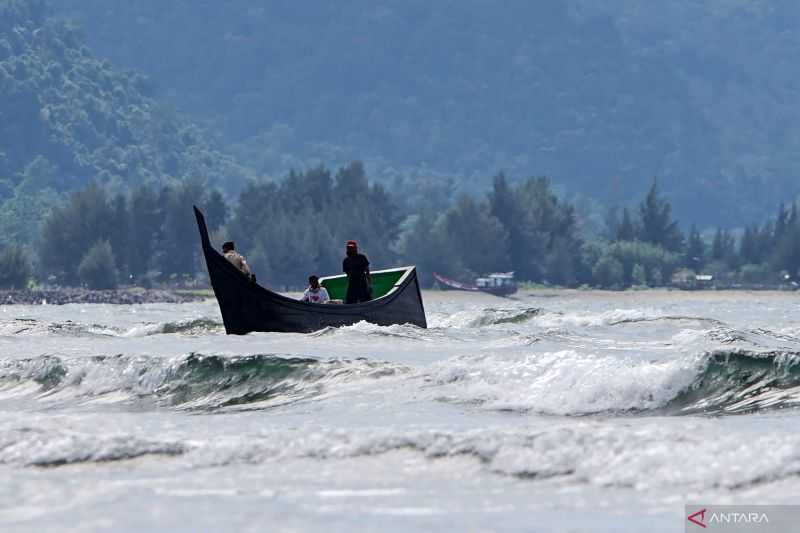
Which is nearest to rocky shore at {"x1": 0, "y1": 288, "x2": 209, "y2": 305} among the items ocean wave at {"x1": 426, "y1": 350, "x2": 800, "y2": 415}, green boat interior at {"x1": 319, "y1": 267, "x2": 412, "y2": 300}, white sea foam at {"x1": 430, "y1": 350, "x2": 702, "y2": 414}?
green boat interior at {"x1": 319, "y1": 267, "x2": 412, "y2": 300}

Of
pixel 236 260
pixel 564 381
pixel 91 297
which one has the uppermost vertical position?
pixel 236 260

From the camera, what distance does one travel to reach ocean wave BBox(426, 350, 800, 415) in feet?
67.9

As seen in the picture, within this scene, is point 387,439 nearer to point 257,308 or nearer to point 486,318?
point 257,308

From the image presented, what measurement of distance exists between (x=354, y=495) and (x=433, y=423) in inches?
161

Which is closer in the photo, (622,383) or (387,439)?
(387,439)

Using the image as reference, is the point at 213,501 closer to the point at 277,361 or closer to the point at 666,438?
the point at 666,438

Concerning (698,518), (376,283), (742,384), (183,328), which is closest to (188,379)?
(742,384)

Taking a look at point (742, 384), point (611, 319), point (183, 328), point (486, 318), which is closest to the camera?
point (742, 384)

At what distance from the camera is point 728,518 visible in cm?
1341

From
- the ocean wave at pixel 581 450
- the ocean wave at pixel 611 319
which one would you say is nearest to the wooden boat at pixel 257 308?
the ocean wave at pixel 611 319

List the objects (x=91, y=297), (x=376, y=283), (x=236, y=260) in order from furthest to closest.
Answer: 1. (x=91, y=297)
2. (x=376, y=283)
3. (x=236, y=260)

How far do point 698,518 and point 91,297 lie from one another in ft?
524

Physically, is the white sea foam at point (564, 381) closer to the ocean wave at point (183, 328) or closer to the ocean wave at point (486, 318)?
the ocean wave at point (183, 328)

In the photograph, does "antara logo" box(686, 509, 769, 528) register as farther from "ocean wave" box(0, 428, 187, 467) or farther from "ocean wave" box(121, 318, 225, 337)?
"ocean wave" box(121, 318, 225, 337)
